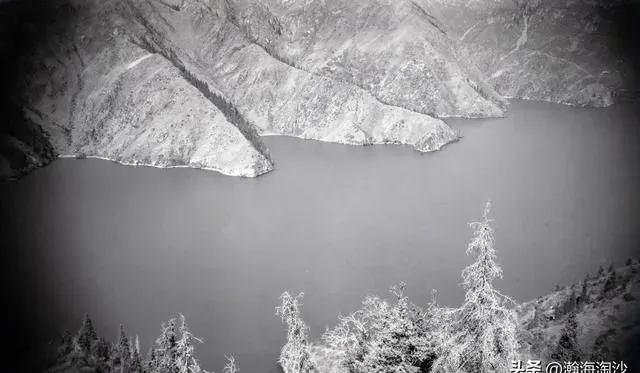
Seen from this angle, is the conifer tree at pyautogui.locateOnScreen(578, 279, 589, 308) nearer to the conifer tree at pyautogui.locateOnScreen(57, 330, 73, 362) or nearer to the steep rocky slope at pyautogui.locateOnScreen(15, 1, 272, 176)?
the conifer tree at pyautogui.locateOnScreen(57, 330, 73, 362)

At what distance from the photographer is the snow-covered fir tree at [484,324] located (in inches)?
527

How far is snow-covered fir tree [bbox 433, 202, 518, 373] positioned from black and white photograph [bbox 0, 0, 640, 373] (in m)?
0.06

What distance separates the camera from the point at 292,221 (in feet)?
300

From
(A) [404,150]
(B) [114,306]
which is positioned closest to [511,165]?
(A) [404,150]

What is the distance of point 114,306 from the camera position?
214 feet

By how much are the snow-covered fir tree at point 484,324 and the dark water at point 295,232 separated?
43.2 metres

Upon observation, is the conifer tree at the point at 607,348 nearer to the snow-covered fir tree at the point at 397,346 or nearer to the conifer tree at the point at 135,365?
the snow-covered fir tree at the point at 397,346

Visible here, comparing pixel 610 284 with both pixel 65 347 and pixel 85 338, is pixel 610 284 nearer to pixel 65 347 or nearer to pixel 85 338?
pixel 85 338

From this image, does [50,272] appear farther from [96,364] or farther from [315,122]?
[315,122]

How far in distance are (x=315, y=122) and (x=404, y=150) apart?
3933cm

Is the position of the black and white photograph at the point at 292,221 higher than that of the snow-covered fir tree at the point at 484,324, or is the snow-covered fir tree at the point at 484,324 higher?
the black and white photograph at the point at 292,221

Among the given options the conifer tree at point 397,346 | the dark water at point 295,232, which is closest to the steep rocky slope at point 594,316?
the dark water at point 295,232

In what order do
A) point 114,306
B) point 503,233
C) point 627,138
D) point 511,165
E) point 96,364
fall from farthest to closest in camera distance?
point 627,138 < point 511,165 < point 503,233 < point 114,306 < point 96,364

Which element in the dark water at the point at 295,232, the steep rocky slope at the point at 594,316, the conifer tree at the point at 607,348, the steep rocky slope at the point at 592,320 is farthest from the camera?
the dark water at the point at 295,232
